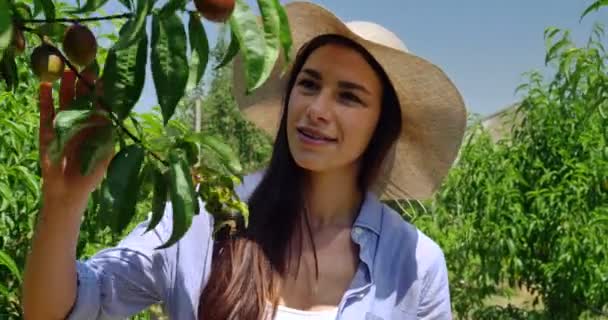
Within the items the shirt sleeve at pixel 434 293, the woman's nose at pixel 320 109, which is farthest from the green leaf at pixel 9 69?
the shirt sleeve at pixel 434 293

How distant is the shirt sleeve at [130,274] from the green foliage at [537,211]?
8.58 ft

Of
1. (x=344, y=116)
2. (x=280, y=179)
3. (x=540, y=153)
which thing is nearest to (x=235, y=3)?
(x=344, y=116)

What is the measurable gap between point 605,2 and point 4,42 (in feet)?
3.95

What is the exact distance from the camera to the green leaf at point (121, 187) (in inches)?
31.7

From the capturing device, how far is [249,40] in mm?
736

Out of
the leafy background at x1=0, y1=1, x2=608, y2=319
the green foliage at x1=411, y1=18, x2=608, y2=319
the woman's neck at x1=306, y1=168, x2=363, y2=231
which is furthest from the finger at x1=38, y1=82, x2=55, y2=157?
the green foliage at x1=411, y1=18, x2=608, y2=319

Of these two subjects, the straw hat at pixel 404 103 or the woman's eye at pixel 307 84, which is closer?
the woman's eye at pixel 307 84

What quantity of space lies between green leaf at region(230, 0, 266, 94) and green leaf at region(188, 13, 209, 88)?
0.03 m

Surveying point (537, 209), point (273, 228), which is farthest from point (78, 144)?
point (537, 209)

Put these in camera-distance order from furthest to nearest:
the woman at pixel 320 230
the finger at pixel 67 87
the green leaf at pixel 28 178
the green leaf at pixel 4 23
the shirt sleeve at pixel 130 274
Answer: the green leaf at pixel 28 178 < the woman at pixel 320 230 < the shirt sleeve at pixel 130 274 < the finger at pixel 67 87 < the green leaf at pixel 4 23

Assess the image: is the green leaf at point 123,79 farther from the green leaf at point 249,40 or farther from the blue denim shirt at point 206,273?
the blue denim shirt at point 206,273

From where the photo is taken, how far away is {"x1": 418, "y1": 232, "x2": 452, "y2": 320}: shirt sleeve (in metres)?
1.57

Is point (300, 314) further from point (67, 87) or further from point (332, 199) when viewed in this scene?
point (67, 87)

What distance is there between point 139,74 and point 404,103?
3.50ft
